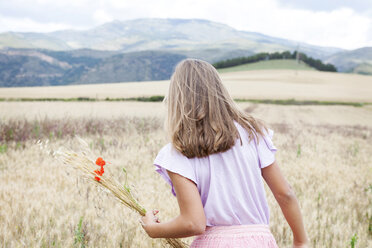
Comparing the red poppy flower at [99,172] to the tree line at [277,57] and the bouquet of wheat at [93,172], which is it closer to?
the bouquet of wheat at [93,172]

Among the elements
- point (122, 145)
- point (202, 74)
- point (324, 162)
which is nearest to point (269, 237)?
point (202, 74)

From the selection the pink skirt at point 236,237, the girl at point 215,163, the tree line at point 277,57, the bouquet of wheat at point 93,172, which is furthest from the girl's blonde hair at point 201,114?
the tree line at point 277,57

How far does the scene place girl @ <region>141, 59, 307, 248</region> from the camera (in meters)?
1.62

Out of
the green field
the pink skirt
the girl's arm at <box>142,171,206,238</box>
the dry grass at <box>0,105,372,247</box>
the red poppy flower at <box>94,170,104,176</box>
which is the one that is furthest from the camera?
the green field

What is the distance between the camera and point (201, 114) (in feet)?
5.48

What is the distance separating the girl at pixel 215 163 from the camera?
1617 mm

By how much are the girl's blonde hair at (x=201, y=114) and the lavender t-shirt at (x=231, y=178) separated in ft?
0.15

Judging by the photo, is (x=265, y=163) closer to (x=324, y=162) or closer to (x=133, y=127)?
(x=324, y=162)

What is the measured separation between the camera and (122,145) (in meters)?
7.42

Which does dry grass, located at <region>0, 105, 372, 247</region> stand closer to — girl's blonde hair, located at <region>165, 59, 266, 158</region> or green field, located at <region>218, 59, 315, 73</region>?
girl's blonde hair, located at <region>165, 59, 266, 158</region>

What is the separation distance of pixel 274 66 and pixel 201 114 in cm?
8271

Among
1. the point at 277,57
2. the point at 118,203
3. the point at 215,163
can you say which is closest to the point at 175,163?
the point at 215,163

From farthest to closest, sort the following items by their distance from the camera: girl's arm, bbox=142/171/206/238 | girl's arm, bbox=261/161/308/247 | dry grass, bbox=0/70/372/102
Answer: dry grass, bbox=0/70/372/102 → girl's arm, bbox=261/161/308/247 → girl's arm, bbox=142/171/206/238

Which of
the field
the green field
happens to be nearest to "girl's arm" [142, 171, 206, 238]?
the field
